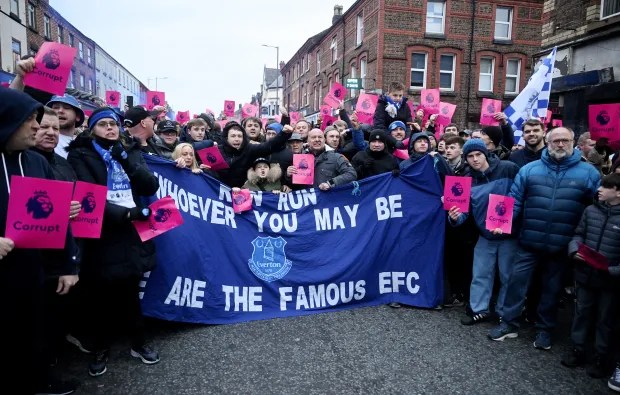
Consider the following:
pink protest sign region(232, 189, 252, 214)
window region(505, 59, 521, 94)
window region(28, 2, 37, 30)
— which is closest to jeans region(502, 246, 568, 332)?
pink protest sign region(232, 189, 252, 214)

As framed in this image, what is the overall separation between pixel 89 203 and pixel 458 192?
3.46 meters

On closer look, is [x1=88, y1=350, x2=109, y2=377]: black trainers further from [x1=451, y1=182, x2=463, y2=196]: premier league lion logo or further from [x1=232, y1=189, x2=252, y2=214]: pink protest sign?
[x1=451, y1=182, x2=463, y2=196]: premier league lion logo

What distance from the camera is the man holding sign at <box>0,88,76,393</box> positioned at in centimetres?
225

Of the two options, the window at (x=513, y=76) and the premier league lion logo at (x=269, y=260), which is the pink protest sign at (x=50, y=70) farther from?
the window at (x=513, y=76)

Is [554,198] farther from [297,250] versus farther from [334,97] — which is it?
[334,97]

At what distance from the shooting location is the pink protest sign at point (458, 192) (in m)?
4.46

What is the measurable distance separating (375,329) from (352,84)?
9.21 metres

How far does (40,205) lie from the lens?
229 centimetres

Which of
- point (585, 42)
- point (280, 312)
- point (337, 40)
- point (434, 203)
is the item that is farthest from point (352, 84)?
point (337, 40)

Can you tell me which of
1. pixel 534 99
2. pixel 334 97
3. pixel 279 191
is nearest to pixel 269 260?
pixel 279 191

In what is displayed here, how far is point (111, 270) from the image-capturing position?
3363 millimetres

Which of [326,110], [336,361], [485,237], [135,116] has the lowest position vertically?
[336,361]

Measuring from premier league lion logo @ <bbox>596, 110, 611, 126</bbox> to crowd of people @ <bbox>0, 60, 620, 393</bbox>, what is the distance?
0.55 m

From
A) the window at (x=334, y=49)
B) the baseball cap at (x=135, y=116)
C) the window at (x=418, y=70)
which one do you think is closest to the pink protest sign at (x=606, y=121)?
the baseball cap at (x=135, y=116)
